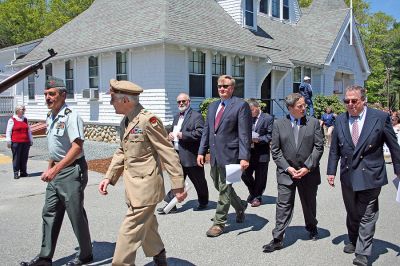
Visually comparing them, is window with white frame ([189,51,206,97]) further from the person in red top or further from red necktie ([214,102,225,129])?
red necktie ([214,102,225,129])

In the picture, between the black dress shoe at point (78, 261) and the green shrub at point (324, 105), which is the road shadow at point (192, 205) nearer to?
the black dress shoe at point (78, 261)

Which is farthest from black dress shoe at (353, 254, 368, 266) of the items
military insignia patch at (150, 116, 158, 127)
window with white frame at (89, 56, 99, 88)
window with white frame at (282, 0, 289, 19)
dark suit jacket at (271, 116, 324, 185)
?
window with white frame at (282, 0, 289, 19)

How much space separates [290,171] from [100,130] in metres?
13.2

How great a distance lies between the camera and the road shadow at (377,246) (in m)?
4.88

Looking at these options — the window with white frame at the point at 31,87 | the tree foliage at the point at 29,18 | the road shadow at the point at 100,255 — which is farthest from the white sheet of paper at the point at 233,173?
the tree foliage at the point at 29,18

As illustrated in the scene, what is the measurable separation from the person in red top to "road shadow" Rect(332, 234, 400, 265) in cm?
756

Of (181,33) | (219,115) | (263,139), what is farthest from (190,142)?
(181,33)

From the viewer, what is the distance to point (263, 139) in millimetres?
7648

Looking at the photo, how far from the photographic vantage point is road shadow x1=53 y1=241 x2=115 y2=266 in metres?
4.76

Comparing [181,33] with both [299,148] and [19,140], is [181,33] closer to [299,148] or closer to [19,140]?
[19,140]

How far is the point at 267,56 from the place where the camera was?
18.0 metres

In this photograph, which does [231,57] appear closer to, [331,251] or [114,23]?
[114,23]

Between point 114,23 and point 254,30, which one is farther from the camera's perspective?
point 254,30

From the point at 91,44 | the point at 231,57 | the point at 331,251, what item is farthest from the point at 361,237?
the point at 91,44
